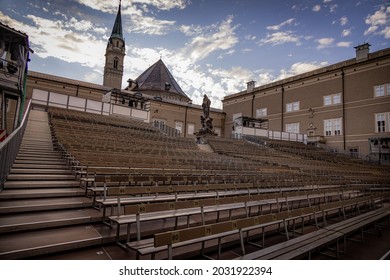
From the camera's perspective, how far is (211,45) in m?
5.59

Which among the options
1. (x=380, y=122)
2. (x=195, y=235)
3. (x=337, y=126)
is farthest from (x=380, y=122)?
(x=195, y=235)

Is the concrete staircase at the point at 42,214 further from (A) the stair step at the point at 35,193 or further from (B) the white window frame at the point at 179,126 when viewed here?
(B) the white window frame at the point at 179,126

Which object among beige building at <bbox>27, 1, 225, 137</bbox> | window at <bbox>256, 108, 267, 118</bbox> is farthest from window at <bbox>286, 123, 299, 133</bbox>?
beige building at <bbox>27, 1, 225, 137</bbox>

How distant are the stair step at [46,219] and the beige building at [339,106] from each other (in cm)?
2127

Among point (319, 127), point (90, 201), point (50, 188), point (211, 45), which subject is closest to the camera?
point (90, 201)

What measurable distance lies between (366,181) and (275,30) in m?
9.06

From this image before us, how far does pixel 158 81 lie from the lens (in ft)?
129

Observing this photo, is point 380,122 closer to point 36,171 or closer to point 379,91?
point 379,91

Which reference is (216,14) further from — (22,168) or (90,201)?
(22,168)

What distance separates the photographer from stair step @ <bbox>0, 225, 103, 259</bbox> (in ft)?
8.21

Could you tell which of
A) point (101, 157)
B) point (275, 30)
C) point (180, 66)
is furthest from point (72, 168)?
point (275, 30)

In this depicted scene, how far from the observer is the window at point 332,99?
2273 centimetres

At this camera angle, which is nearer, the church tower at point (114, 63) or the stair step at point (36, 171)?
the stair step at point (36, 171)

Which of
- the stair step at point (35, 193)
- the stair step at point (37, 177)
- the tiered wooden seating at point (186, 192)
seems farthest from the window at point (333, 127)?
the stair step at point (35, 193)
